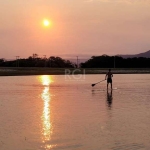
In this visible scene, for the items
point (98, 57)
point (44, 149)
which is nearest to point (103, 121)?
point (44, 149)

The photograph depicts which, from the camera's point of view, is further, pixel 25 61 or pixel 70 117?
pixel 25 61

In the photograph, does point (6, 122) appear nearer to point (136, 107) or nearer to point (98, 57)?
point (136, 107)

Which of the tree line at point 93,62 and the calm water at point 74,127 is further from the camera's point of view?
the tree line at point 93,62

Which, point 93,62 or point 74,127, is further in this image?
point 93,62

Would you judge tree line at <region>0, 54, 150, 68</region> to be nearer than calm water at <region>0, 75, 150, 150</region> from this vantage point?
No

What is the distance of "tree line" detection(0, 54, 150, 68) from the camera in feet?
310

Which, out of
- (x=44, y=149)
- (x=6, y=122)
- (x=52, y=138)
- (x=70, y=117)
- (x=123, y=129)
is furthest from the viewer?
(x=70, y=117)

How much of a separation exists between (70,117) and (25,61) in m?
87.0

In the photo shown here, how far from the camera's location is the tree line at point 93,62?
94625 millimetres

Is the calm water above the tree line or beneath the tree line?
beneath

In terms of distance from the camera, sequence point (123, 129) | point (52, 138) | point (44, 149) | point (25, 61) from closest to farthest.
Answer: point (44, 149) < point (52, 138) < point (123, 129) < point (25, 61)

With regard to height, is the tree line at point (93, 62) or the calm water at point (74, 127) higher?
the tree line at point (93, 62)

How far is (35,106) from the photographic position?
14586 mm

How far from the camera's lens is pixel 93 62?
9556 centimetres
